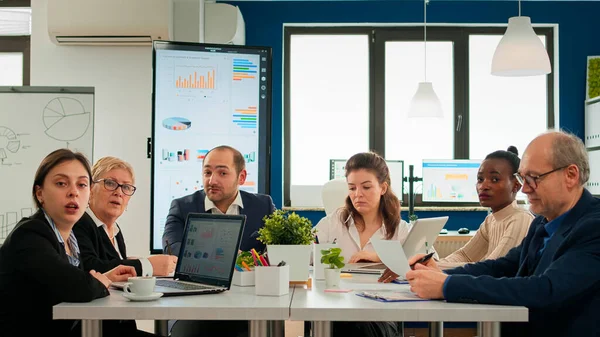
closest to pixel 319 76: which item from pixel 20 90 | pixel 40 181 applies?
pixel 20 90

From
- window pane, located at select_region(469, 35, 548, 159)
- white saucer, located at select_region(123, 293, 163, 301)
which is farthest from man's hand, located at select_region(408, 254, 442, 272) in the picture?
window pane, located at select_region(469, 35, 548, 159)

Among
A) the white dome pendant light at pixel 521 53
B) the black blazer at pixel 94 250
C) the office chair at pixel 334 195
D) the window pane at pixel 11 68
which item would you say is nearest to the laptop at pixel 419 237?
the black blazer at pixel 94 250

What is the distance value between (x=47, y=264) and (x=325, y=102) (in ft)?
18.2

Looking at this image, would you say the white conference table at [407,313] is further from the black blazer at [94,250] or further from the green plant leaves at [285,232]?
the black blazer at [94,250]

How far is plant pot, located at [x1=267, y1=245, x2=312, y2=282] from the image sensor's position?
2342 millimetres

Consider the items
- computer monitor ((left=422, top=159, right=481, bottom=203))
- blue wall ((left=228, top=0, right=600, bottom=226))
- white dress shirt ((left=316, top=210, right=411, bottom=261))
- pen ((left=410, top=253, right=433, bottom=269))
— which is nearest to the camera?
pen ((left=410, top=253, right=433, bottom=269))

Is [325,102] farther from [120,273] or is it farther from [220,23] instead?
[120,273]

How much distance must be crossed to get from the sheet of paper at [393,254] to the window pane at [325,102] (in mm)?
5029

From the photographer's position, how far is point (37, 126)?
5.39 meters

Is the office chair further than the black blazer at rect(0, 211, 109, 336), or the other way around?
the office chair

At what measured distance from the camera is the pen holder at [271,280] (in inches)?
82.4

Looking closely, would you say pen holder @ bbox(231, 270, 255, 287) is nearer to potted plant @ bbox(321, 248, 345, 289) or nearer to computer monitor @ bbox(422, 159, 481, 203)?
potted plant @ bbox(321, 248, 345, 289)

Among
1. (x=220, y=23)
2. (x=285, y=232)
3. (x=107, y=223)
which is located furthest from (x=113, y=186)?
(x=220, y=23)

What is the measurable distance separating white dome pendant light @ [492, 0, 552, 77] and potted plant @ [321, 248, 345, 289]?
280 cm
